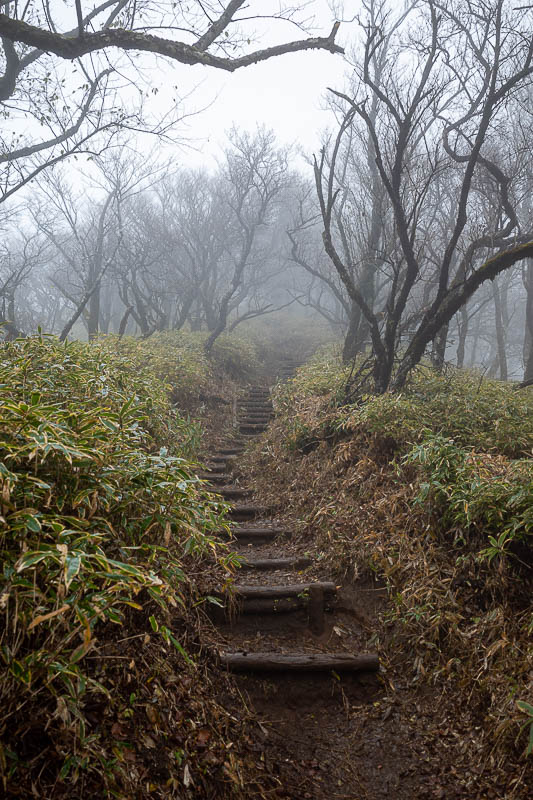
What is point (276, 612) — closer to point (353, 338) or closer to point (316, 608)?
point (316, 608)

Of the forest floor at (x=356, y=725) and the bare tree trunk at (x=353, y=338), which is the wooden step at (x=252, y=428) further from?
the forest floor at (x=356, y=725)

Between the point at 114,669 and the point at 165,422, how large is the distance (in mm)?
4116

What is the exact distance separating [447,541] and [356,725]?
1606 mm

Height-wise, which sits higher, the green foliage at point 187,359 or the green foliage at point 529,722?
the green foliage at point 187,359

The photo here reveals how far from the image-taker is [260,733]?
2.89m

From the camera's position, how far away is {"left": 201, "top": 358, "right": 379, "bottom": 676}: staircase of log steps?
3367 millimetres

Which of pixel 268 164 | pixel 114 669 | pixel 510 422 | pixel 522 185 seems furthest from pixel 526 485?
pixel 268 164

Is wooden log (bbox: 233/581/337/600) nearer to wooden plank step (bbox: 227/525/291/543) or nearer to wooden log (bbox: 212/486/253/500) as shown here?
wooden plank step (bbox: 227/525/291/543)

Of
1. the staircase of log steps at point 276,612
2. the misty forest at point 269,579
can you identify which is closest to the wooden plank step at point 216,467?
the misty forest at point 269,579

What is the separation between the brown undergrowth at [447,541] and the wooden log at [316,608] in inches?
19.1

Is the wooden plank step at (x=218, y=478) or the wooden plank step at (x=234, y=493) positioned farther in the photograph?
the wooden plank step at (x=218, y=478)

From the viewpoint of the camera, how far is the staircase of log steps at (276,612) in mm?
3367

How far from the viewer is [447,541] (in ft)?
12.8

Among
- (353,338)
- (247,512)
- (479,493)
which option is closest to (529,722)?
(479,493)
